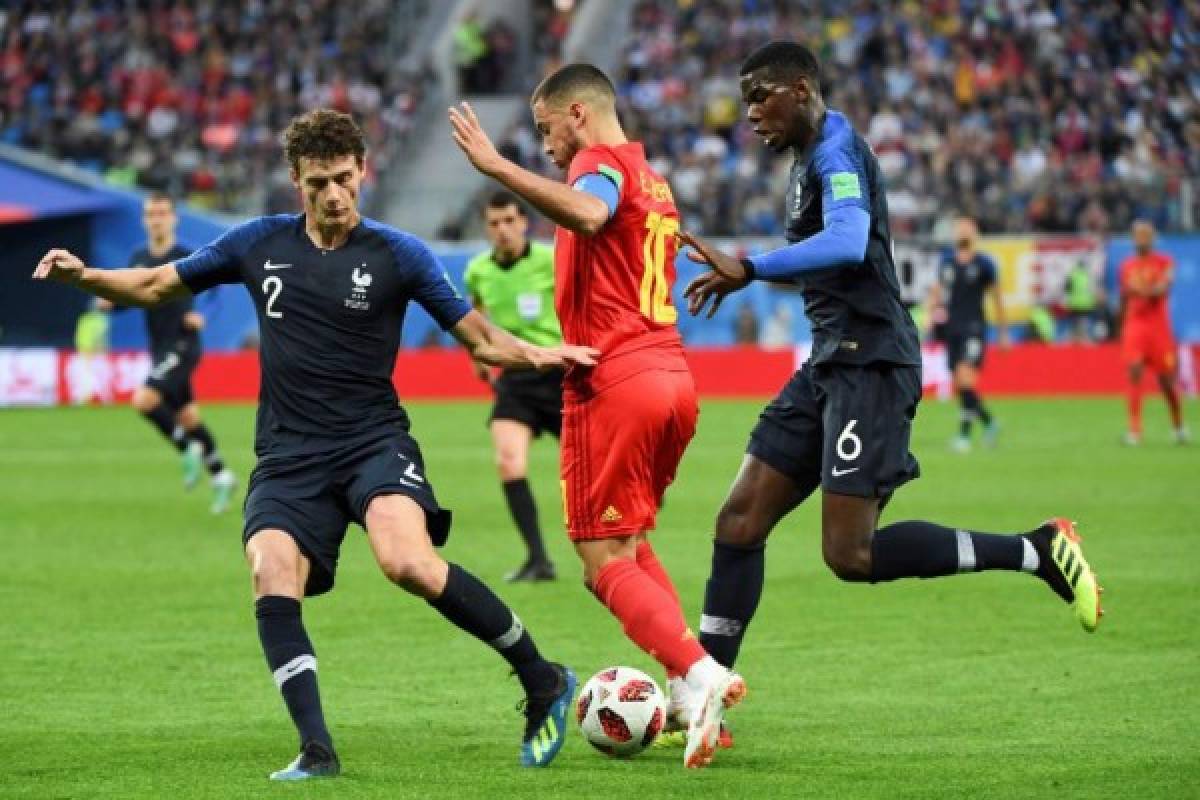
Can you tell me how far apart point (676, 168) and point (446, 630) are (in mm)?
28943

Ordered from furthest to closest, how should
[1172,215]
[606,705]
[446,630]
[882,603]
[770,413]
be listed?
[1172,215] → [882,603] → [446,630] → [770,413] → [606,705]

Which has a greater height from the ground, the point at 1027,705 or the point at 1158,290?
the point at 1158,290

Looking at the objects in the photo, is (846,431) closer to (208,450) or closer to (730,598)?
(730,598)

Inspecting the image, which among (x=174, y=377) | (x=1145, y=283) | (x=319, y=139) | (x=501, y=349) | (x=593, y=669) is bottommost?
(x=593, y=669)

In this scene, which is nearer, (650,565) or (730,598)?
(650,565)

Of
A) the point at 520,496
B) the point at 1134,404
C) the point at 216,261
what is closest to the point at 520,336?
Answer: the point at 520,496

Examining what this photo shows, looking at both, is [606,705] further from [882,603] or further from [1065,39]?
[1065,39]

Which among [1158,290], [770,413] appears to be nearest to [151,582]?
[770,413]

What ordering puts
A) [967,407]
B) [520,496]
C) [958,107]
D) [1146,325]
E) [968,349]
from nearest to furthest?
1. [520,496]
2. [967,407]
3. [968,349]
4. [1146,325]
5. [958,107]

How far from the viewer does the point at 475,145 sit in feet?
23.4

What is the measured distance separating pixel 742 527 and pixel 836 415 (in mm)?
596

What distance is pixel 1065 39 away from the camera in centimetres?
3850

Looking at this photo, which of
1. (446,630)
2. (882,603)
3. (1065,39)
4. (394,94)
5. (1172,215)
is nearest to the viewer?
(446,630)

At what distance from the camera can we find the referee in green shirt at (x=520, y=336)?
13188mm
